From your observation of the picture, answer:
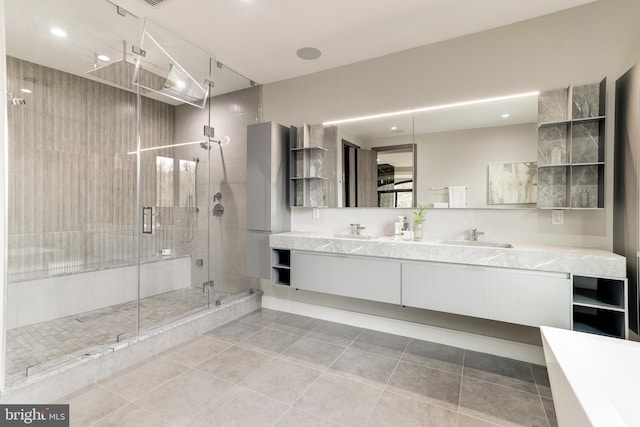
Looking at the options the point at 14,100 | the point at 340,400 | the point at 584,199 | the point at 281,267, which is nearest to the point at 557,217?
the point at 584,199

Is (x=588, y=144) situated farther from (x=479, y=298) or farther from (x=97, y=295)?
(x=97, y=295)

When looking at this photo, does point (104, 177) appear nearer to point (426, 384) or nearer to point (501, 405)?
point (426, 384)

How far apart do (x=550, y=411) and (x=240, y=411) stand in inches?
76.1

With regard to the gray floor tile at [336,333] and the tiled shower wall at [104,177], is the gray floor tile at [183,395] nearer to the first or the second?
the gray floor tile at [336,333]

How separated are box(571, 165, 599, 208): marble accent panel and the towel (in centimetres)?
75

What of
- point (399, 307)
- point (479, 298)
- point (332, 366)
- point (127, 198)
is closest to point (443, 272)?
point (479, 298)

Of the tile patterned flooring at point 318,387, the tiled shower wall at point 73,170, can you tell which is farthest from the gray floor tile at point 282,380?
the tiled shower wall at point 73,170

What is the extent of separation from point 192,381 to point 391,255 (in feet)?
5.91

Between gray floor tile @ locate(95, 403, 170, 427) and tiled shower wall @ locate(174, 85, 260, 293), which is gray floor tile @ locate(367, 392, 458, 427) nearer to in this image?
gray floor tile @ locate(95, 403, 170, 427)

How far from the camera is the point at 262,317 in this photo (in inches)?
134

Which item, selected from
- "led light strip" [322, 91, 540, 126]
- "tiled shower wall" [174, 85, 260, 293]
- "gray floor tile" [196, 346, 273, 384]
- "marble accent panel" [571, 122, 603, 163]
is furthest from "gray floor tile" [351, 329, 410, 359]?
"led light strip" [322, 91, 540, 126]

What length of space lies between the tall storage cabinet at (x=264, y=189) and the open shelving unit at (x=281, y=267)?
62 mm

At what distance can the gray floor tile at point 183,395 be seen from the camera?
70.4 inches

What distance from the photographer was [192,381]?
2.11 meters
